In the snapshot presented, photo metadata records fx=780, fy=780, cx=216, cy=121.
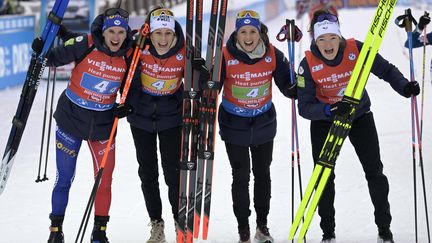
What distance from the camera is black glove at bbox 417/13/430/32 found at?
556cm

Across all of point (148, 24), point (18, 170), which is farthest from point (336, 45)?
point (18, 170)

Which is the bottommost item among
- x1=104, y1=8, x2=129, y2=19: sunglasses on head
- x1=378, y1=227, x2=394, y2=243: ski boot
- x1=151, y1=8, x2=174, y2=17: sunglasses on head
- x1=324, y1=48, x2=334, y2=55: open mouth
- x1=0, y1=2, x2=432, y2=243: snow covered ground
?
x1=0, y1=2, x2=432, y2=243: snow covered ground

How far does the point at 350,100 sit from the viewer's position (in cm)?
456

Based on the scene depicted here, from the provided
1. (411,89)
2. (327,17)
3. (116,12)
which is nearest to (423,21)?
(411,89)

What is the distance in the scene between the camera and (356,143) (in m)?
5.03

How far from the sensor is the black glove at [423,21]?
5.56 meters

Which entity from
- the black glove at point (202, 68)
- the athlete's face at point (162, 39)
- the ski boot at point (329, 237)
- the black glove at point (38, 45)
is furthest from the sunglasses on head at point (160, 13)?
the ski boot at point (329, 237)

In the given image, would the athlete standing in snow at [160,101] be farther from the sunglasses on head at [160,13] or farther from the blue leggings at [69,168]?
the blue leggings at [69,168]

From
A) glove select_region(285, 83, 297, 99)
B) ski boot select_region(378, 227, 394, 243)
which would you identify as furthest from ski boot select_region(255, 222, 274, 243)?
glove select_region(285, 83, 297, 99)

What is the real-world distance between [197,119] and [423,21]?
6.04 ft

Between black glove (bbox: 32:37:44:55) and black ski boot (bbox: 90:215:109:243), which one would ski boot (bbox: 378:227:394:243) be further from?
black glove (bbox: 32:37:44:55)

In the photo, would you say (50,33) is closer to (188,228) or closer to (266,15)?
(188,228)

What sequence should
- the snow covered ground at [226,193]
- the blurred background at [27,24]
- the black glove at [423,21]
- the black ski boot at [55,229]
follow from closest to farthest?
the black ski boot at [55,229] → the black glove at [423,21] → the snow covered ground at [226,193] → the blurred background at [27,24]

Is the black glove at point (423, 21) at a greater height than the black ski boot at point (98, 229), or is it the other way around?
the black glove at point (423, 21)
